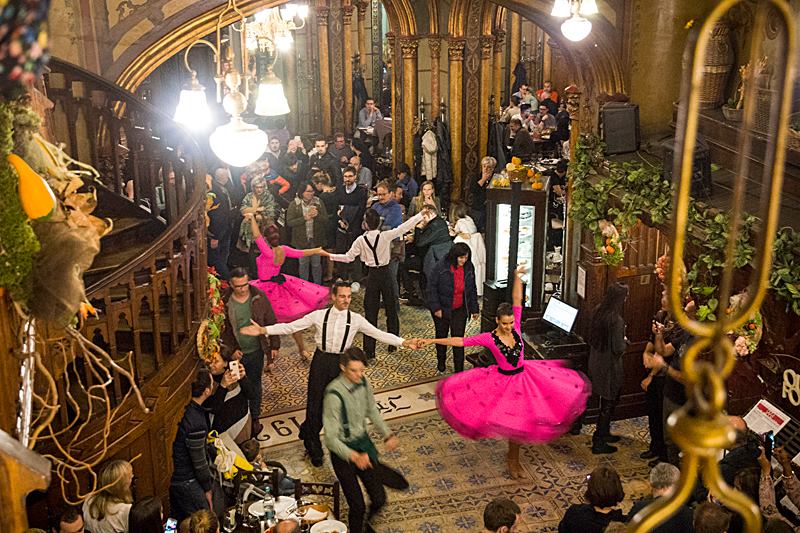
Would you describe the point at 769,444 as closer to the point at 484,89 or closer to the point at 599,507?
the point at 599,507

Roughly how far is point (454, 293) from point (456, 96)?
19.6ft

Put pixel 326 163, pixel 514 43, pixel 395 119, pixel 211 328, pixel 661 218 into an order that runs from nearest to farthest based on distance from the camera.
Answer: pixel 211 328 < pixel 661 218 < pixel 326 163 < pixel 395 119 < pixel 514 43

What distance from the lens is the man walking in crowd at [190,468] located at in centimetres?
598

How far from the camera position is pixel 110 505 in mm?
5461

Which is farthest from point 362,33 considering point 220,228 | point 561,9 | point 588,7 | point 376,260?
Answer: point 588,7

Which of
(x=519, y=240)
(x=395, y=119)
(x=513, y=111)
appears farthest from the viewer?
(x=513, y=111)

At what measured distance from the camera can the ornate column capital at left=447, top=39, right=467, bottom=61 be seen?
1382 centimetres

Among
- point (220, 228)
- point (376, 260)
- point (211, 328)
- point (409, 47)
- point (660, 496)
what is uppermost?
point (409, 47)

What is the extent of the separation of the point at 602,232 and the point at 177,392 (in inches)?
156

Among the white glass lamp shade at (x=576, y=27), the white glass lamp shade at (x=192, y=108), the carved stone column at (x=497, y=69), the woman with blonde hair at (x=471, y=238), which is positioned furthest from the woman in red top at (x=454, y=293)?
the carved stone column at (x=497, y=69)

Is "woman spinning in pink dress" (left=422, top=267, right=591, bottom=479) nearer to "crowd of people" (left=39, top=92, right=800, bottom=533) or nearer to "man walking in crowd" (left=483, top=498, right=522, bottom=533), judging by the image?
"crowd of people" (left=39, top=92, right=800, bottom=533)

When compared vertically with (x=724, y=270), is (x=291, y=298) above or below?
below

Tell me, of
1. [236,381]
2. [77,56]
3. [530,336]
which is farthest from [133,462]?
[530,336]

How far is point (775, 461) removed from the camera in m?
6.08
